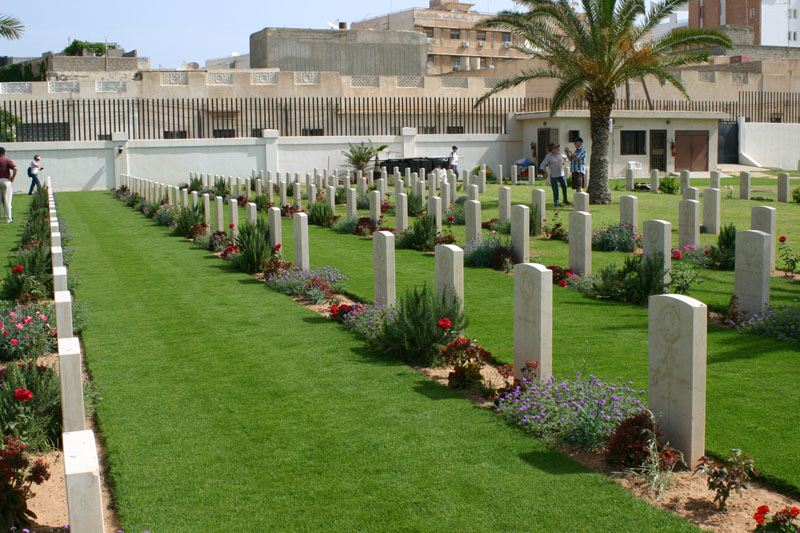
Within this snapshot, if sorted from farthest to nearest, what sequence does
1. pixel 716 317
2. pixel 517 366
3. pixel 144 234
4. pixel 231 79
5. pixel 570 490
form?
pixel 231 79 → pixel 144 234 → pixel 716 317 → pixel 517 366 → pixel 570 490

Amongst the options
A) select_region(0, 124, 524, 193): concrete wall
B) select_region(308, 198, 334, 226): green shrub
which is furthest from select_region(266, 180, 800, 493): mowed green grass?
select_region(0, 124, 524, 193): concrete wall

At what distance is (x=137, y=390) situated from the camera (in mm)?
7145

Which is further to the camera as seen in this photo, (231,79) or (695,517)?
(231,79)

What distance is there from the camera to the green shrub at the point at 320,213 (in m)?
19.9

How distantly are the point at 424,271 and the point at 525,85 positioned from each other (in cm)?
3910

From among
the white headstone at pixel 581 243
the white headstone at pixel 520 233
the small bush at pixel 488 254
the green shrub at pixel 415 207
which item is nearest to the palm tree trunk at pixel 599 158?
the green shrub at pixel 415 207

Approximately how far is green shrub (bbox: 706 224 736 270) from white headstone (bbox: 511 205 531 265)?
2.70 m

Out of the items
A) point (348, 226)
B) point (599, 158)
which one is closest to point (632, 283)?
point (348, 226)

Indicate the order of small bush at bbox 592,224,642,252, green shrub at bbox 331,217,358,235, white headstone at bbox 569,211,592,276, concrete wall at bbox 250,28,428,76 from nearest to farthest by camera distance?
white headstone at bbox 569,211,592,276, small bush at bbox 592,224,642,252, green shrub at bbox 331,217,358,235, concrete wall at bbox 250,28,428,76

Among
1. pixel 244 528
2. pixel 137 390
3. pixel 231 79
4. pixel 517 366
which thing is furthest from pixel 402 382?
pixel 231 79

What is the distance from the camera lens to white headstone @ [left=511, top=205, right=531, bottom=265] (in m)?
13.0

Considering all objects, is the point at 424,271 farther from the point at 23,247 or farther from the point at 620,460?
the point at 620,460

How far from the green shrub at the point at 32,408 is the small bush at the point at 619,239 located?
10.3m

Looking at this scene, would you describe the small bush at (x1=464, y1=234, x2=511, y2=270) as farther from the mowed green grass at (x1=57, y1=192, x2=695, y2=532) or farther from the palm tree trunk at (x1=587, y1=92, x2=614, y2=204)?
the palm tree trunk at (x1=587, y1=92, x2=614, y2=204)
